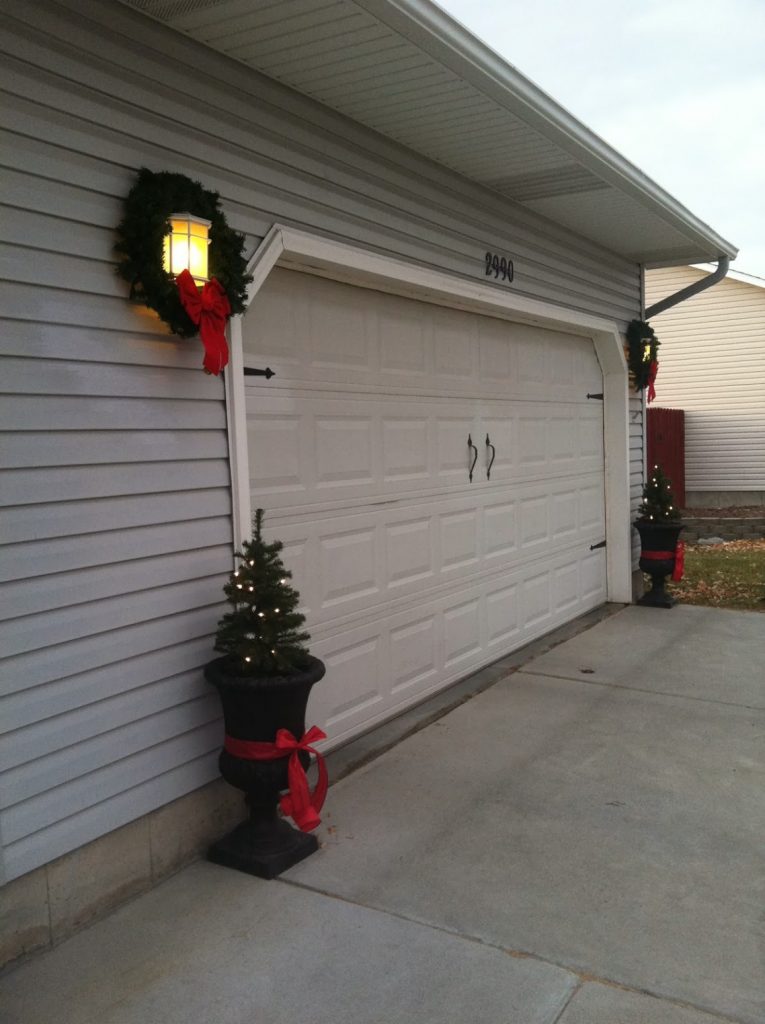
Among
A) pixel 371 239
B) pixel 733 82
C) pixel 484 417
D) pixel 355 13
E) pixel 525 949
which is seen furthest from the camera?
pixel 733 82

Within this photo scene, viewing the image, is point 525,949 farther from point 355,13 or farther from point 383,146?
point 383,146

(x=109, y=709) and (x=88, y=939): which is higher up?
(x=109, y=709)

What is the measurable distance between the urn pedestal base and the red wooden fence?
12.6 metres

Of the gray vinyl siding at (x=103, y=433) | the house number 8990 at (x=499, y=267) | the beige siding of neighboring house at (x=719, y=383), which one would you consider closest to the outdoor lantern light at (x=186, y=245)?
the gray vinyl siding at (x=103, y=433)

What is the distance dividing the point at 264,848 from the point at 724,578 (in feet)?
23.0

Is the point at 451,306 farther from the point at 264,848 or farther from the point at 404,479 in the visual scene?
the point at 264,848

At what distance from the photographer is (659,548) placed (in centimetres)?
703

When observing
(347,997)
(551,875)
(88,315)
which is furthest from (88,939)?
(88,315)

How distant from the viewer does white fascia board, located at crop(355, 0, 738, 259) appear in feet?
9.78

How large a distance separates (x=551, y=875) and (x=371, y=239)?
278cm

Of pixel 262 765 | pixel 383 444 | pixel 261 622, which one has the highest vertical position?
pixel 383 444

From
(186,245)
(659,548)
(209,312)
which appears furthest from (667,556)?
(186,245)

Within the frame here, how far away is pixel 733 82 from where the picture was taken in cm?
1895

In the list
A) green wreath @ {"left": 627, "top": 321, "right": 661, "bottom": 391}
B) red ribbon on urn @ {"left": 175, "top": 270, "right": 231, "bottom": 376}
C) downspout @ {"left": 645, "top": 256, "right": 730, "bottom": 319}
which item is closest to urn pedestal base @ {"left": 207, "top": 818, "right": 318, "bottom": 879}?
red ribbon on urn @ {"left": 175, "top": 270, "right": 231, "bottom": 376}
